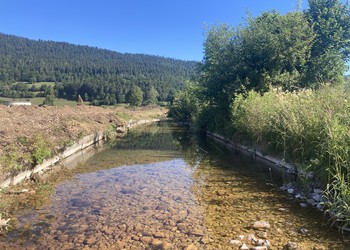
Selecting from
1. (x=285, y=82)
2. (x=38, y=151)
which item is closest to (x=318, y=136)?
(x=38, y=151)

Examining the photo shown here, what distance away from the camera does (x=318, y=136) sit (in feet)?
25.7

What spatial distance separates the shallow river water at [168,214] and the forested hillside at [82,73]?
197 ft

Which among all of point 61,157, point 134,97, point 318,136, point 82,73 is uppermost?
point 82,73

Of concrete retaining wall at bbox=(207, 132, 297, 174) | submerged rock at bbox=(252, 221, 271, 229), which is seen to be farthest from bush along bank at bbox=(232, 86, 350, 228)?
submerged rock at bbox=(252, 221, 271, 229)

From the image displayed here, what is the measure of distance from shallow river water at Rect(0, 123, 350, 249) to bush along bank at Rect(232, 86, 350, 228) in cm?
66

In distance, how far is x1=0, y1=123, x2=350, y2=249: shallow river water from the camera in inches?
211

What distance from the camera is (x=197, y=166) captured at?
41.5 feet

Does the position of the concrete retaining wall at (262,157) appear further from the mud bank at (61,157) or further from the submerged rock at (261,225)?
the mud bank at (61,157)

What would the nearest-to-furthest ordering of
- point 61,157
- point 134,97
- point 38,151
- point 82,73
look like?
point 38,151 → point 61,157 → point 134,97 → point 82,73

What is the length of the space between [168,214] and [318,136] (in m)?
4.45

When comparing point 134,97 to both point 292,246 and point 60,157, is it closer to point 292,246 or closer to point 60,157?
point 60,157

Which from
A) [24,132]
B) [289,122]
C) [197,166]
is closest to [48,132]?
[24,132]

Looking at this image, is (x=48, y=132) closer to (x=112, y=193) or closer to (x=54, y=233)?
(x=112, y=193)

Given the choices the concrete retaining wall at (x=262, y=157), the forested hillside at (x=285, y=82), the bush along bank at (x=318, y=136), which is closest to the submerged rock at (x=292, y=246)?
the bush along bank at (x=318, y=136)
